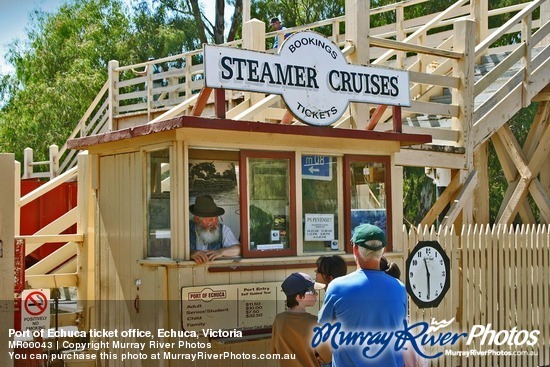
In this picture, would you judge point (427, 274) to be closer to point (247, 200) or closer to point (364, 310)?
point (247, 200)

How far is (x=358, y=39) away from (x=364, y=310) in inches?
236

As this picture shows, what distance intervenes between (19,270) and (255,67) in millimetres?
2799

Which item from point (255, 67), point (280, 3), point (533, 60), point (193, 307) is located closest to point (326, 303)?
point (193, 307)

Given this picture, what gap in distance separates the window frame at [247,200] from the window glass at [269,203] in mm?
33

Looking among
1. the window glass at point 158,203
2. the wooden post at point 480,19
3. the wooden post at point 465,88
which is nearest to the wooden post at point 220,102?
the window glass at point 158,203

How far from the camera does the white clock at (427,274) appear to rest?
9.52 meters

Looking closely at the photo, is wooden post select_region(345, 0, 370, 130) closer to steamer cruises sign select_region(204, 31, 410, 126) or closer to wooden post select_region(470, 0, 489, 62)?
steamer cruises sign select_region(204, 31, 410, 126)

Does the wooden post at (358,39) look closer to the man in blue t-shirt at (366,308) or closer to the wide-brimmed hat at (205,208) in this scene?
the wide-brimmed hat at (205,208)

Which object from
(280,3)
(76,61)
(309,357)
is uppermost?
(280,3)

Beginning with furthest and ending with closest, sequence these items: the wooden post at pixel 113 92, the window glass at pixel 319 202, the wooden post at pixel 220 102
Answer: the wooden post at pixel 113 92 → the window glass at pixel 319 202 → the wooden post at pixel 220 102

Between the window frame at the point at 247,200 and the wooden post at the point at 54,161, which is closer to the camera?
the window frame at the point at 247,200

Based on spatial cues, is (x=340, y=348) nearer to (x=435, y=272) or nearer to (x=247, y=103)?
(x=435, y=272)

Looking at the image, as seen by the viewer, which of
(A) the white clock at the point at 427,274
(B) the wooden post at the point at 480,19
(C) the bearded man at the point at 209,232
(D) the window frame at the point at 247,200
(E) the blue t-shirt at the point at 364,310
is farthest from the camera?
(B) the wooden post at the point at 480,19

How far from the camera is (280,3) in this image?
96.0ft
